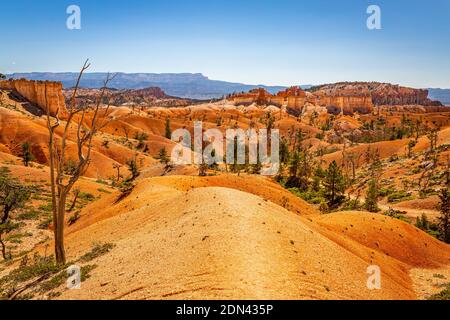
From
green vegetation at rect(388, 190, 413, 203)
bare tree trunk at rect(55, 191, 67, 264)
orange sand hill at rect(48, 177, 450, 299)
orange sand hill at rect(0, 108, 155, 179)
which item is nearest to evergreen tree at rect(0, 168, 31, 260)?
orange sand hill at rect(48, 177, 450, 299)

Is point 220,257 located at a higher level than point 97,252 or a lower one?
higher

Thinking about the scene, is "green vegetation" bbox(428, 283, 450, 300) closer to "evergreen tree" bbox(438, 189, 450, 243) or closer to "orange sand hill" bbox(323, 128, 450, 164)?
"evergreen tree" bbox(438, 189, 450, 243)

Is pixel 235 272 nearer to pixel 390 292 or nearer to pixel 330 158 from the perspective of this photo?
pixel 390 292

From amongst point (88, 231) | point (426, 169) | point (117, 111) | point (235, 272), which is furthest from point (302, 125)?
point (235, 272)

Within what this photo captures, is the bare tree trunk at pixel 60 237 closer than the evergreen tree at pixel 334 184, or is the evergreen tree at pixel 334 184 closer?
the bare tree trunk at pixel 60 237

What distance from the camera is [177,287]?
1085 centimetres

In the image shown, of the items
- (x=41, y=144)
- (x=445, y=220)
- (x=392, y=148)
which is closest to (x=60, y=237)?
(x=445, y=220)

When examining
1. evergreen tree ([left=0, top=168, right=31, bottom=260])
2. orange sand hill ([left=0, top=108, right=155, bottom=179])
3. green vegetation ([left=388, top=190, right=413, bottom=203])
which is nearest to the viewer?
evergreen tree ([left=0, top=168, right=31, bottom=260])

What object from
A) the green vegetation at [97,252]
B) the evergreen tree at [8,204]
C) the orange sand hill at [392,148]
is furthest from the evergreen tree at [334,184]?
the green vegetation at [97,252]

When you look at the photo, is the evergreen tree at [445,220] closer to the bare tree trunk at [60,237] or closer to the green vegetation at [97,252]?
the green vegetation at [97,252]

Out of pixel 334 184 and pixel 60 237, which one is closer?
pixel 60 237

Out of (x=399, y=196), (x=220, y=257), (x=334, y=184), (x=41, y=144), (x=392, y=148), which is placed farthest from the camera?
(x=392, y=148)

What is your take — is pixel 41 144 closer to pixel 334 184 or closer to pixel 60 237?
pixel 334 184

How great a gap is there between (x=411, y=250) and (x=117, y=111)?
13896 centimetres
